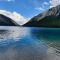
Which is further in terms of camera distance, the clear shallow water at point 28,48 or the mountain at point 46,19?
the mountain at point 46,19

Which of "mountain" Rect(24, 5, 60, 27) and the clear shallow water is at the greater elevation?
"mountain" Rect(24, 5, 60, 27)

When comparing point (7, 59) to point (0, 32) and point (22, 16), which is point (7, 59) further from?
point (0, 32)

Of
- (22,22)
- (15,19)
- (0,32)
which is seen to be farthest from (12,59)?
(0,32)

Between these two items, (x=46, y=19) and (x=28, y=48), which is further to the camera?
(x=46, y=19)

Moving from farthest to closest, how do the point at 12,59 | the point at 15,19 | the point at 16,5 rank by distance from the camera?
1. the point at 15,19
2. the point at 16,5
3. the point at 12,59

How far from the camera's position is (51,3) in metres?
14.9

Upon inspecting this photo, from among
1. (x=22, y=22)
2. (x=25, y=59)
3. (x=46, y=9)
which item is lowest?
(x=25, y=59)

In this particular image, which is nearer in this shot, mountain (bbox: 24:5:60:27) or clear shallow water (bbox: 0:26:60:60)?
clear shallow water (bbox: 0:26:60:60)

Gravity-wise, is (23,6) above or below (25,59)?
above

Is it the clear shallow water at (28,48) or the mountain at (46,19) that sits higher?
the mountain at (46,19)

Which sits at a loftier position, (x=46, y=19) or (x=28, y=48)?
(x=46, y=19)

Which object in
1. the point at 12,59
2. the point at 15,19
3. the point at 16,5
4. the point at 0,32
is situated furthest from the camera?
the point at 0,32

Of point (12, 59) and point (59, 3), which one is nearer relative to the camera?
point (12, 59)

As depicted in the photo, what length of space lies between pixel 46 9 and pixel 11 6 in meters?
2.93
